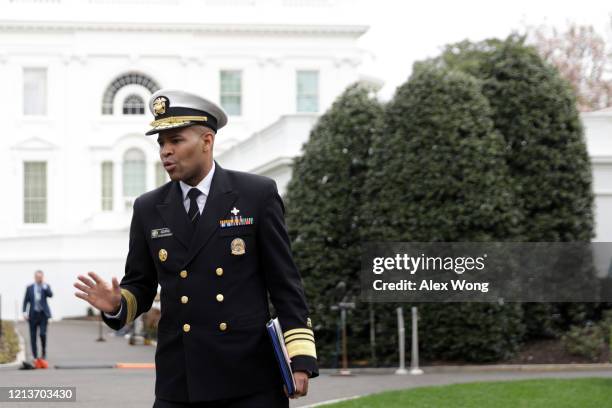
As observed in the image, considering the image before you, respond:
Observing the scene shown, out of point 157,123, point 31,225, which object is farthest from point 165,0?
point 157,123

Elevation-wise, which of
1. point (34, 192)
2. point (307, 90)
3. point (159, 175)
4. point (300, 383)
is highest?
point (307, 90)

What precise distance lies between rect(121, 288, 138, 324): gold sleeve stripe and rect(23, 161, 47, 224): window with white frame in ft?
148

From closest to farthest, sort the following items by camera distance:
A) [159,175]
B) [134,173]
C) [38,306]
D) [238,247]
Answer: [238,247]
[38,306]
[134,173]
[159,175]

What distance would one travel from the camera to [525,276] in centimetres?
1692

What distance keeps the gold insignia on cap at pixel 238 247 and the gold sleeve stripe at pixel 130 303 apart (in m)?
0.56

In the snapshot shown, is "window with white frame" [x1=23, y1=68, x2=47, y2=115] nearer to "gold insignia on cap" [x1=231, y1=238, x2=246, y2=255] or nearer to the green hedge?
the green hedge

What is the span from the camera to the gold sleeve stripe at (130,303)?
5453mm

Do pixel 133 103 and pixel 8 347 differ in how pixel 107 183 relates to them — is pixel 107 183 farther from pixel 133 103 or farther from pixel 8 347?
pixel 8 347

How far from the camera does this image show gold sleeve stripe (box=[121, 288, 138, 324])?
17.9ft

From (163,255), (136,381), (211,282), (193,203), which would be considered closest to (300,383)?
(211,282)

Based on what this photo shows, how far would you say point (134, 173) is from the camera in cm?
4919

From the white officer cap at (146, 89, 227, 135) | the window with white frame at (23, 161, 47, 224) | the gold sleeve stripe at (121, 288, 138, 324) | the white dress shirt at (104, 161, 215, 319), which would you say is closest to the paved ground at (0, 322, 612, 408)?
the gold sleeve stripe at (121, 288, 138, 324)

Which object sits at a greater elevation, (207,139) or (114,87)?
(114,87)

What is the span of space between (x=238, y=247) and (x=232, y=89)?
4651 cm
